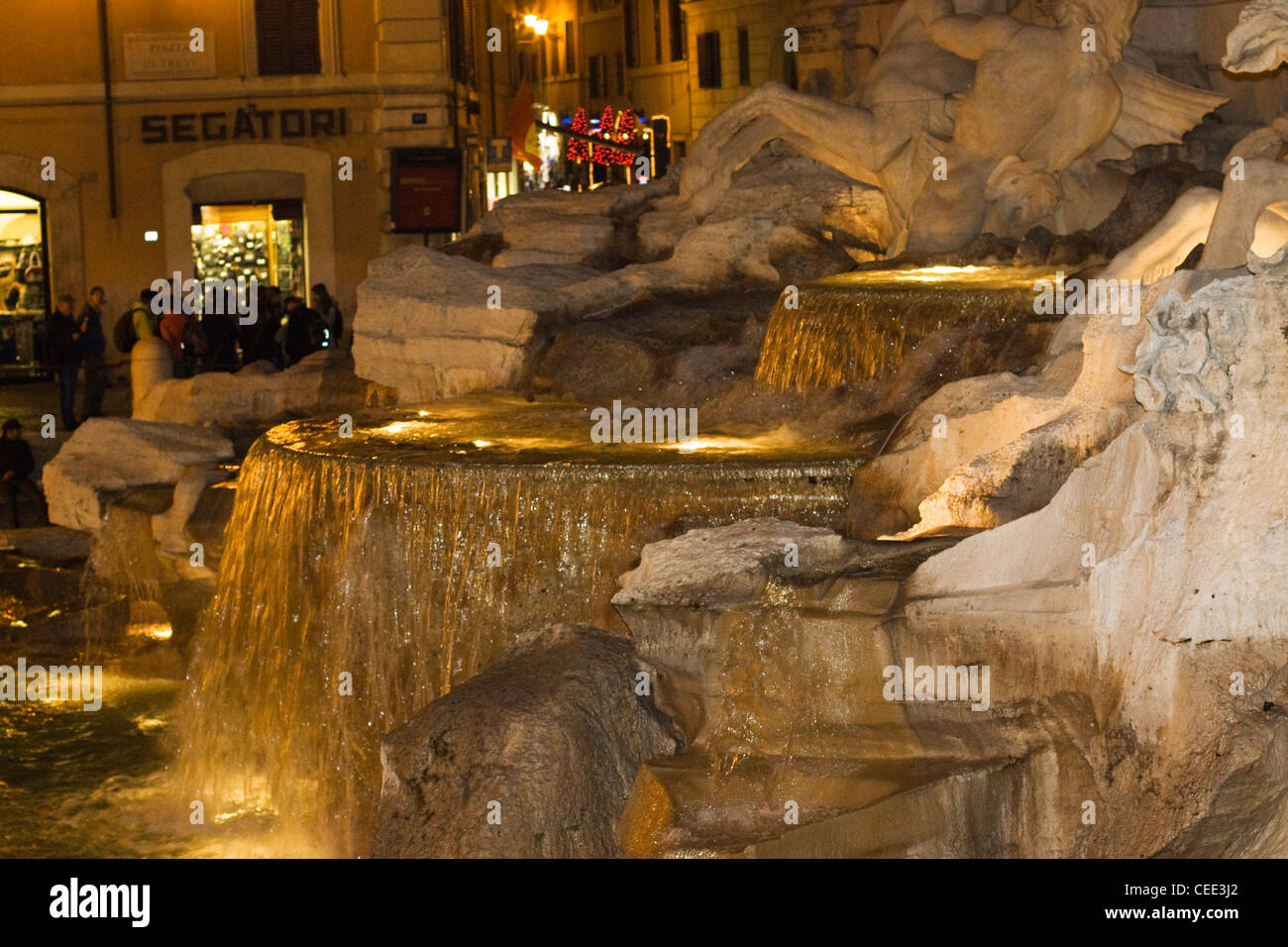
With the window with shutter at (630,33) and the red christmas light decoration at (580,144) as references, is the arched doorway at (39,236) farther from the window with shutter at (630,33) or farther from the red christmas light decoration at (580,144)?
the window with shutter at (630,33)

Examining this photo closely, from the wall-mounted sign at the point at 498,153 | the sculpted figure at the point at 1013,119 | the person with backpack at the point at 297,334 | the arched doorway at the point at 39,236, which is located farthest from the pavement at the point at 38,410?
the sculpted figure at the point at 1013,119

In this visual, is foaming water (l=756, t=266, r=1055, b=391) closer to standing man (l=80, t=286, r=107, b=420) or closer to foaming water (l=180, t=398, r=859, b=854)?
foaming water (l=180, t=398, r=859, b=854)

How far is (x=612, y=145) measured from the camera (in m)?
Answer: 25.0

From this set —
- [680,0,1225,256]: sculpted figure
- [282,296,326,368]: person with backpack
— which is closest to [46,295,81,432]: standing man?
[282,296,326,368]: person with backpack

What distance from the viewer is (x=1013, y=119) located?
31.6ft

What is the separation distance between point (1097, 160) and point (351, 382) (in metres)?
4.62

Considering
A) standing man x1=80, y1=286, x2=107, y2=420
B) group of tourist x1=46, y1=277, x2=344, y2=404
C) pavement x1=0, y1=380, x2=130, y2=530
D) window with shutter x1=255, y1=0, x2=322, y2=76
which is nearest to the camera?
pavement x1=0, y1=380, x2=130, y2=530

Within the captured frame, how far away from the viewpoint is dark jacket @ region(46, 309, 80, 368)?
13977mm

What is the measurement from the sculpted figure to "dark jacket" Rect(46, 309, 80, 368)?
22.4 feet

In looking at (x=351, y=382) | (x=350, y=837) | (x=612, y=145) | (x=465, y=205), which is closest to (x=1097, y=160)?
(x=351, y=382)

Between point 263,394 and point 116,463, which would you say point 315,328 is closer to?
point 263,394

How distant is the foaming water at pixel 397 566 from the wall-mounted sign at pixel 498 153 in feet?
36.1

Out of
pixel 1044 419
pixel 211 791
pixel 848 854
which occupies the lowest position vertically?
pixel 211 791

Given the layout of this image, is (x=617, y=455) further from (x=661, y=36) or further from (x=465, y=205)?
(x=661, y=36)
